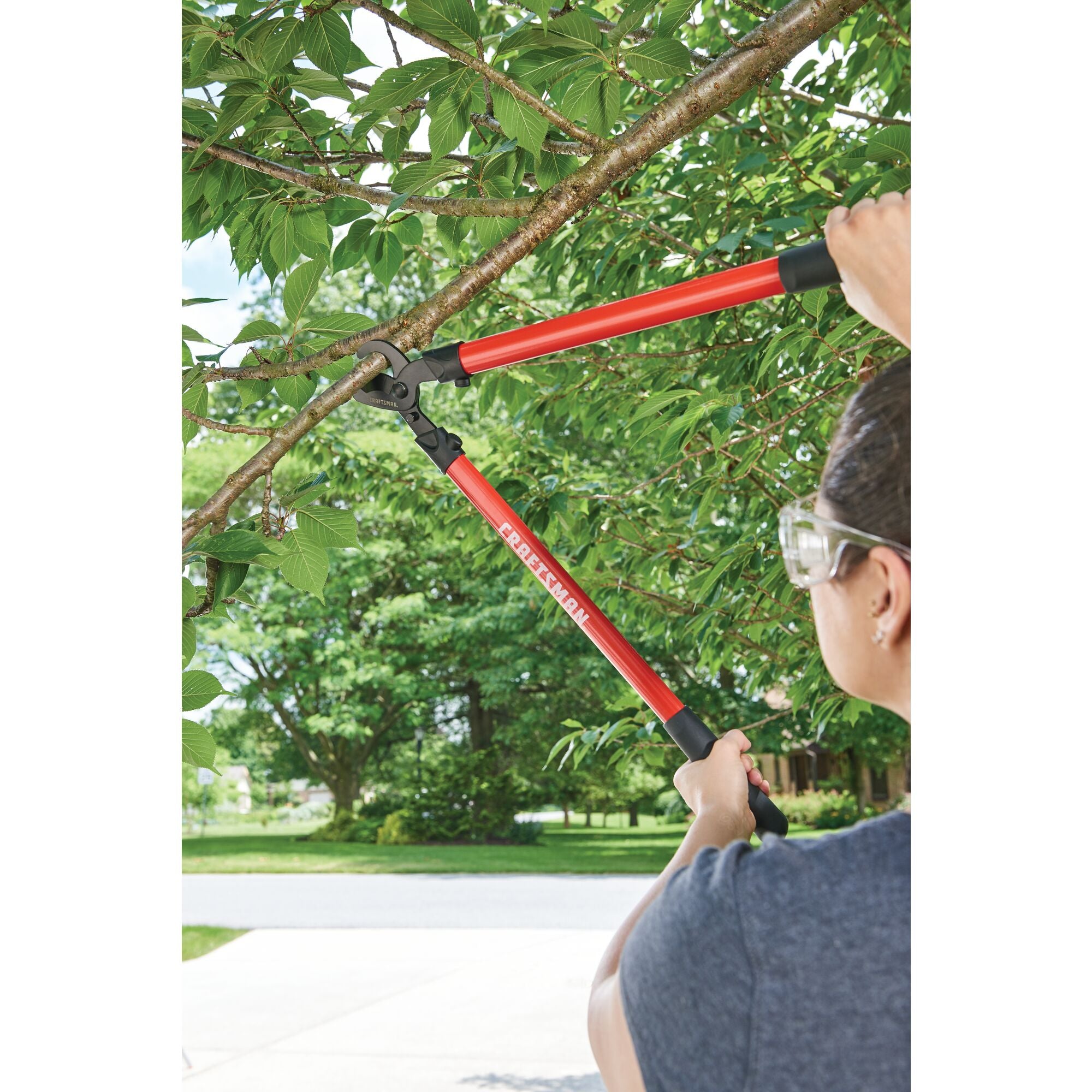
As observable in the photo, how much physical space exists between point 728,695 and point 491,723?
5704mm

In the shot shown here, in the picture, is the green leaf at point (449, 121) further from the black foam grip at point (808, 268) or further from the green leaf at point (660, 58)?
the black foam grip at point (808, 268)

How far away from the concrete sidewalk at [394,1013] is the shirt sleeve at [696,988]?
515cm

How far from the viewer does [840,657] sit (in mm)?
836

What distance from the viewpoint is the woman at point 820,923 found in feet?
2.29

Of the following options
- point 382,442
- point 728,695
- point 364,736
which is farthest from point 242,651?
point 728,695

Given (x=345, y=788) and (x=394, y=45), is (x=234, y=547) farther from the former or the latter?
(x=345, y=788)

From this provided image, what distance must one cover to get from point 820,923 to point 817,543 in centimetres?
28

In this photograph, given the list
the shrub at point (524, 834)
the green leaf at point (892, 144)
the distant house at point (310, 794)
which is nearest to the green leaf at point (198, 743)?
the green leaf at point (892, 144)

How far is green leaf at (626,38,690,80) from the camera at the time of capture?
1229 millimetres

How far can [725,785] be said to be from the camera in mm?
998

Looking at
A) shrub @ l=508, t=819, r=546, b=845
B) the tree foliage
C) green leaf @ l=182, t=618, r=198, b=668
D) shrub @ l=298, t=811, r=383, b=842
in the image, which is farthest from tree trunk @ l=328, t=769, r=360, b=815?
green leaf @ l=182, t=618, r=198, b=668

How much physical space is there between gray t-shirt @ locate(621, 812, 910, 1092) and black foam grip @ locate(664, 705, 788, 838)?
276 mm

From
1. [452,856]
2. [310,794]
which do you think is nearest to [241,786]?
[310,794]
